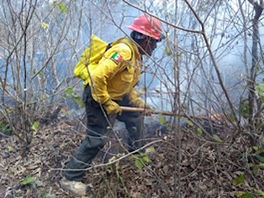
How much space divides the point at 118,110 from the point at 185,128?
2.17ft

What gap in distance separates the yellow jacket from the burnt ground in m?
0.48

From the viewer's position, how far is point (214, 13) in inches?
136

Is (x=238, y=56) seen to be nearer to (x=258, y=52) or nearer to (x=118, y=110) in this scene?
(x=258, y=52)

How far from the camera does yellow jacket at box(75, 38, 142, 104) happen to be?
319 cm

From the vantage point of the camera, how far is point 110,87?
11.5ft

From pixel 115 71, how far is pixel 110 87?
12.1 inches

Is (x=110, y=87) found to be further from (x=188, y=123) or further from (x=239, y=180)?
(x=239, y=180)

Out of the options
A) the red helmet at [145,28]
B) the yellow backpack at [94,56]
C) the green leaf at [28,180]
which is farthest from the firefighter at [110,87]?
the green leaf at [28,180]

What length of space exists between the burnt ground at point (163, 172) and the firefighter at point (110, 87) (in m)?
0.18

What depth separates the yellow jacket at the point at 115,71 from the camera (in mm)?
3188

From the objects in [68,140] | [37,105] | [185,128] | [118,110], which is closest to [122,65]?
[118,110]

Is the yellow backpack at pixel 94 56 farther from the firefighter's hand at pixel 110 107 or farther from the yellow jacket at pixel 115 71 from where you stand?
the firefighter's hand at pixel 110 107

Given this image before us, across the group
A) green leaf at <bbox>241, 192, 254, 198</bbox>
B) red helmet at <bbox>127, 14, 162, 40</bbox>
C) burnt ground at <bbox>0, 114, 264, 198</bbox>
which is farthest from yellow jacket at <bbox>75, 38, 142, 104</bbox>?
green leaf at <bbox>241, 192, 254, 198</bbox>

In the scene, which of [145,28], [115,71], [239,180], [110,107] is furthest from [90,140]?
[239,180]
